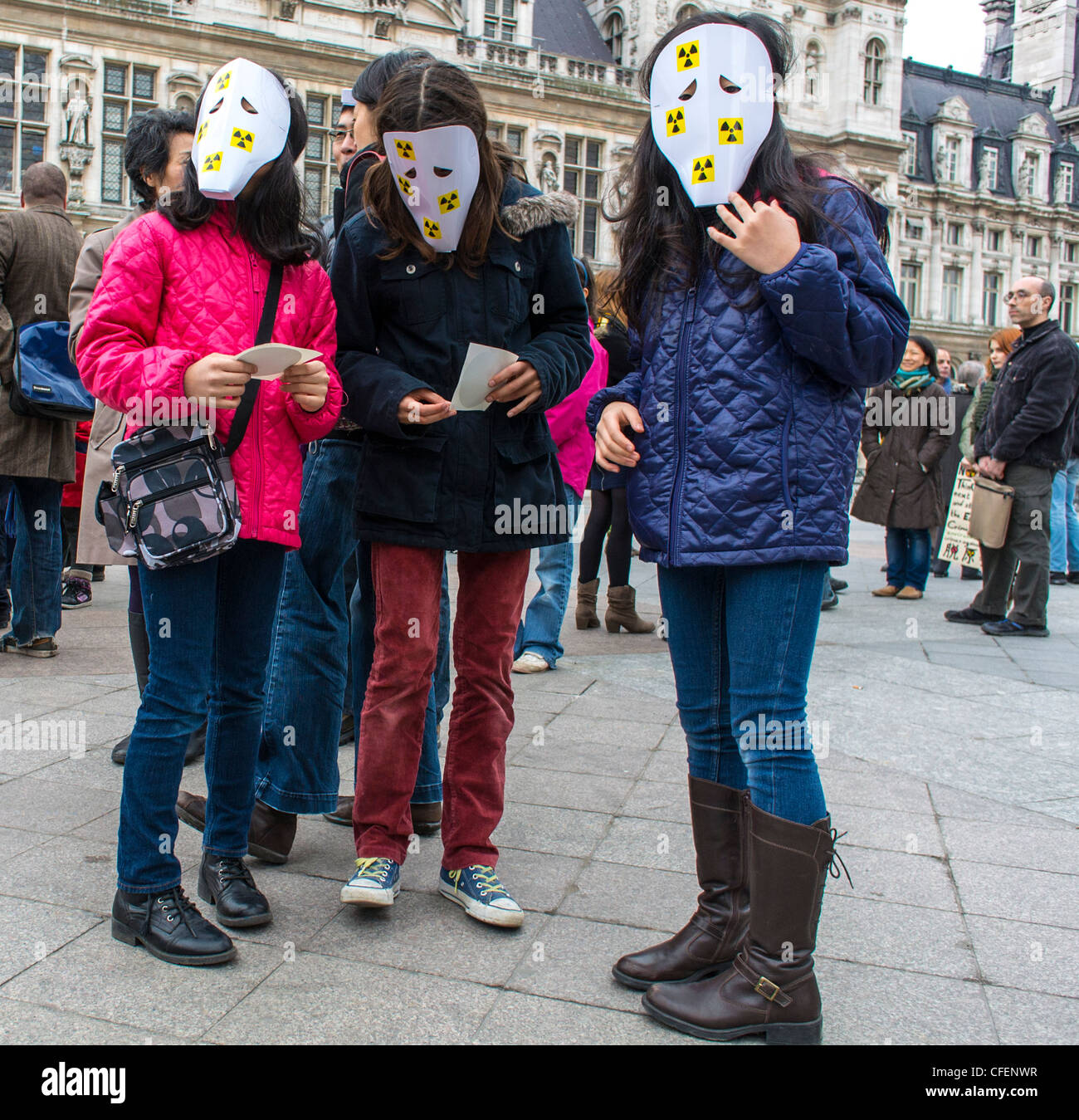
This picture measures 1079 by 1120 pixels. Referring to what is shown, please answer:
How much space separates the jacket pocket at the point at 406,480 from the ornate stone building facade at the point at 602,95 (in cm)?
1347

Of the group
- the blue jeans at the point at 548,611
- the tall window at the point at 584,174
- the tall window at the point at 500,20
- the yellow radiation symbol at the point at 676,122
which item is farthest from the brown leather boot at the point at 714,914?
the tall window at the point at 500,20

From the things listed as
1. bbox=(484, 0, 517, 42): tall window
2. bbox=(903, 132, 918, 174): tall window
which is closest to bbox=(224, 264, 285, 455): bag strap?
bbox=(484, 0, 517, 42): tall window

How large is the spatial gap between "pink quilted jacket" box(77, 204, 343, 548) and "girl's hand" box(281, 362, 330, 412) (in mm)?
92

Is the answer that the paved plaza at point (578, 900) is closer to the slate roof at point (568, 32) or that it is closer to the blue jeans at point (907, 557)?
the blue jeans at point (907, 557)

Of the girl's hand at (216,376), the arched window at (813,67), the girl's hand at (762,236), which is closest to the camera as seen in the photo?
the girl's hand at (762,236)

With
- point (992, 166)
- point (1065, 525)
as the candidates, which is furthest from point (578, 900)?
point (992, 166)

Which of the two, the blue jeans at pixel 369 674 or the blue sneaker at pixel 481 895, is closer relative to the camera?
the blue sneaker at pixel 481 895

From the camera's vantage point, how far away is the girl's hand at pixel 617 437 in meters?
2.52

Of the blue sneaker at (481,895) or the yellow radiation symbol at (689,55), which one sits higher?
the yellow radiation symbol at (689,55)

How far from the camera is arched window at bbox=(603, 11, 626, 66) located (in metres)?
36.0

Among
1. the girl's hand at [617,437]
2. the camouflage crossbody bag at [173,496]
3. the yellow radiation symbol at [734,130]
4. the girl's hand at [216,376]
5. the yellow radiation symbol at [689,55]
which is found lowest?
the camouflage crossbody bag at [173,496]

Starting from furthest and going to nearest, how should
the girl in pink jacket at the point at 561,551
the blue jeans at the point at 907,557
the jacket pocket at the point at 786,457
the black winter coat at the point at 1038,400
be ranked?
1. the blue jeans at the point at 907,557
2. the black winter coat at the point at 1038,400
3. the girl in pink jacket at the point at 561,551
4. the jacket pocket at the point at 786,457

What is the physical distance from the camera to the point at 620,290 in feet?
8.71

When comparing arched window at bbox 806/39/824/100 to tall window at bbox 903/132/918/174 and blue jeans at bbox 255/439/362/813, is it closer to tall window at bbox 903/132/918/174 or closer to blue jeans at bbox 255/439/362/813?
tall window at bbox 903/132/918/174
